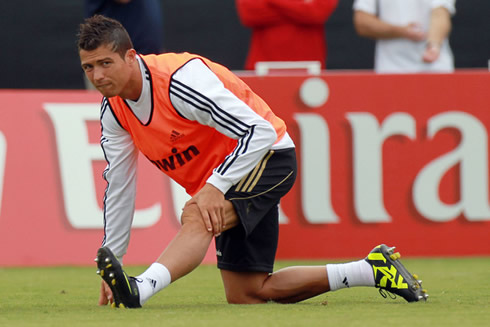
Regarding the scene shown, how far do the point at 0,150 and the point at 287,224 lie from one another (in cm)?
205

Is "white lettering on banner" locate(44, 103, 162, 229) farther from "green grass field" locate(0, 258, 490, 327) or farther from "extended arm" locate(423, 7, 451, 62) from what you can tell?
"extended arm" locate(423, 7, 451, 62)

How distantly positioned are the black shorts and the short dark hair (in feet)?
2.58

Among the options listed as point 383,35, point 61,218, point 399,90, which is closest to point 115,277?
point 61,218

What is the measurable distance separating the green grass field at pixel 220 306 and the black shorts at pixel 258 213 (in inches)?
9.3

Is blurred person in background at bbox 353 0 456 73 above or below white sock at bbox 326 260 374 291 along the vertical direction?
above

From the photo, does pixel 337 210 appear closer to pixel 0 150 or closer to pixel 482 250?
pixel 482 250

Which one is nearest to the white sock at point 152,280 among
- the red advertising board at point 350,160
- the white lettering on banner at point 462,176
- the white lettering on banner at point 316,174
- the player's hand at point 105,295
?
the player's hand at point 105,295

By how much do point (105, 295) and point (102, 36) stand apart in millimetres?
1180

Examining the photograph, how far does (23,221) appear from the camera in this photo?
7.56 m

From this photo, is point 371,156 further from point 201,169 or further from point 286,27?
point 201,169

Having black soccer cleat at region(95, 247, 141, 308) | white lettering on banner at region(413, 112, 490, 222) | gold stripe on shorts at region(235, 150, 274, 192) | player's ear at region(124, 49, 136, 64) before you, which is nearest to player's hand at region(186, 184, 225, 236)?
gold stripe on shorts at region(235, 150, 274, 192)

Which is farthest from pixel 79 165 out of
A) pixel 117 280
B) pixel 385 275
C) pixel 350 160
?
pixel 117 280

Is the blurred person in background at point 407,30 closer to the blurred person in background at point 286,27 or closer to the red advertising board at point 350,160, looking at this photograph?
the blurred person in background at point 286,27

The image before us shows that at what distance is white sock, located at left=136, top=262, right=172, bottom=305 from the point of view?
4.56m
